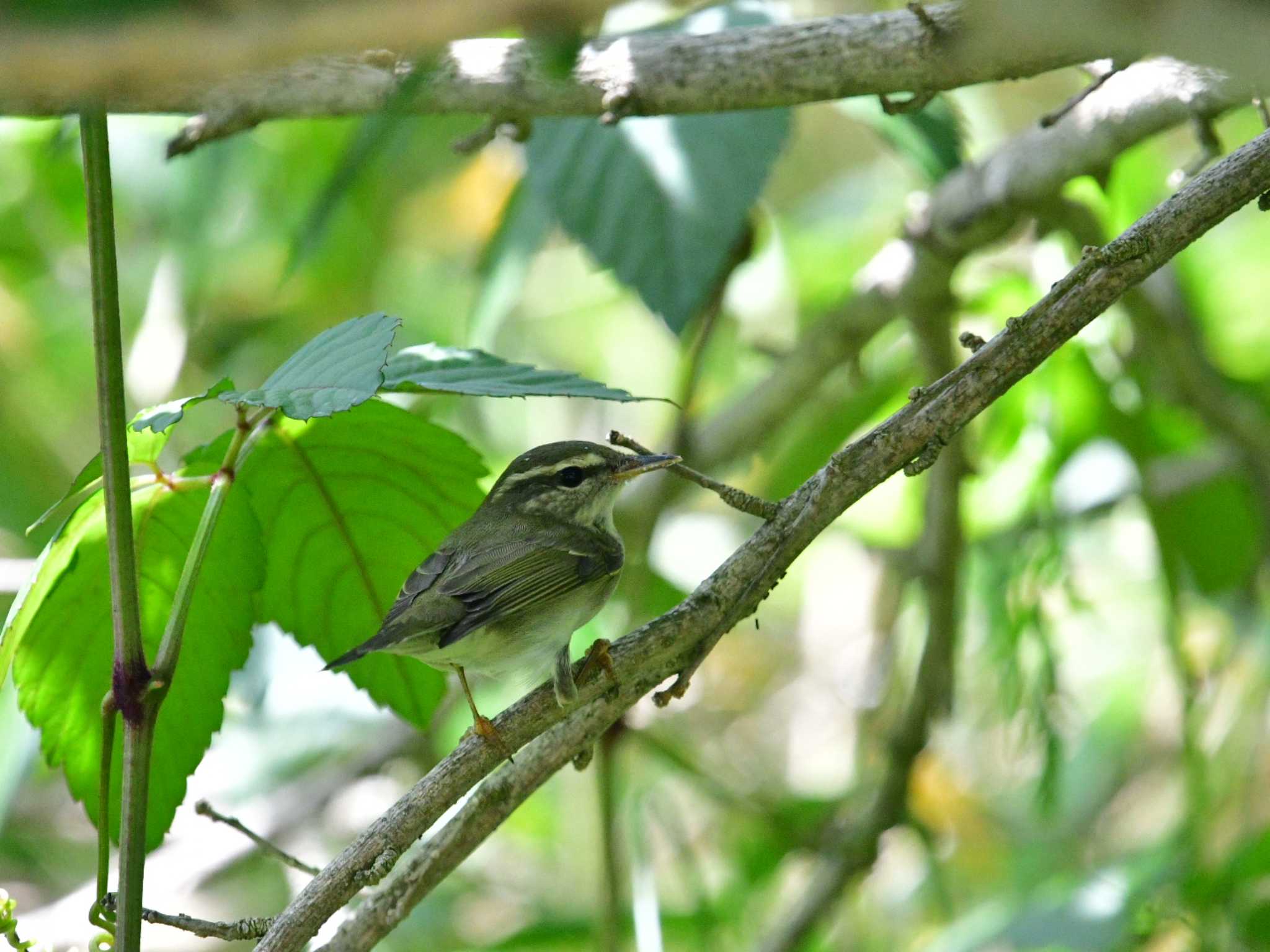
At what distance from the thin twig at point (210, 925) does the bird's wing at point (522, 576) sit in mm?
727

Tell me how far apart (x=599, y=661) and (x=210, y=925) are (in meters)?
0.59

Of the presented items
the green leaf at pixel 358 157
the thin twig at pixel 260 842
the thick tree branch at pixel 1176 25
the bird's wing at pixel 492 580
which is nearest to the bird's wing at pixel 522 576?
the bird's wing at pixel 492 580

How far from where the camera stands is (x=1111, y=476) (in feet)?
11.4

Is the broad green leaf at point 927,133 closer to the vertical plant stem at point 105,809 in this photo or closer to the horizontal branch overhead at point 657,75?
the horizontal branch overhead at point 657,75

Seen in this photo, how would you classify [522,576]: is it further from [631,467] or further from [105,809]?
[105,809]

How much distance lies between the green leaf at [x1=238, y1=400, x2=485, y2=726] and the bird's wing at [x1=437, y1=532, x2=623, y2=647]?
0.47 metres

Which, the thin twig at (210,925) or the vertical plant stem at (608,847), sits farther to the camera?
the vertical plant stem at (608,847)

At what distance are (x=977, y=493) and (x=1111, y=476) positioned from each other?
1.17ft

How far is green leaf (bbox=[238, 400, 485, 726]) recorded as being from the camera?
175 centimetres

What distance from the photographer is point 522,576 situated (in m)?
2.57

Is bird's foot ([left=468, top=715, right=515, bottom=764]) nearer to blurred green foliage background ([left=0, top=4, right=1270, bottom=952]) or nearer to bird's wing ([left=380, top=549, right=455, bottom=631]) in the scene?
bird's wing ([left=380, top=549, right=455, bottom=631])

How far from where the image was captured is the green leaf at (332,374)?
4.16ft

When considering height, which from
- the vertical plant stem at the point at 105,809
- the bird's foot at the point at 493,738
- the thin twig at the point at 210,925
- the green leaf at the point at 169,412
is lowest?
the thin twig at the point at 210,925

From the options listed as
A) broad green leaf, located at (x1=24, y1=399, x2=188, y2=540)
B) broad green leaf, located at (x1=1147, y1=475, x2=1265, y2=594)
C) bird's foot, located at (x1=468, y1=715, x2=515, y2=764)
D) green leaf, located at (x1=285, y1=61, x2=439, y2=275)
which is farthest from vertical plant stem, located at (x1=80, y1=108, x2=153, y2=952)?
broad green leaf, located at (x1=1147, y1=475, x2=1265, y2=594)
